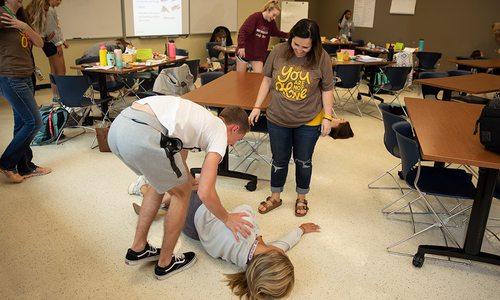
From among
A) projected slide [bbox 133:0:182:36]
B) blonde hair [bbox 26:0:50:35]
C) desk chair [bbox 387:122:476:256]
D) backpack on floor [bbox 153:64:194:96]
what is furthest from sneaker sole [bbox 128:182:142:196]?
projected slide [bbox 133:0:182:36]

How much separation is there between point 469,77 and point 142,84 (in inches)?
157

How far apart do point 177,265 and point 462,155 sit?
161 cm

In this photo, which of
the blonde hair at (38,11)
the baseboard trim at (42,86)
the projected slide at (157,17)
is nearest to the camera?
the blonde hair at (38,11)

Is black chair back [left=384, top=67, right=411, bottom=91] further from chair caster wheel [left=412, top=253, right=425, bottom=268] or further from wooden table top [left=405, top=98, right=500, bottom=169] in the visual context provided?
chair caster wheel [left=412, top=253, right=425, bottom=268]

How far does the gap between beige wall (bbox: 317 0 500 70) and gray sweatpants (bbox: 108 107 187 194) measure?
8297mm

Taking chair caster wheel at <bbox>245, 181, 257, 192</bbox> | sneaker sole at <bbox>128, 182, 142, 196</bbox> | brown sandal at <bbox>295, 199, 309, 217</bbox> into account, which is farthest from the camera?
chair caster wheel at <bbox>245, 181, 257, 192</bbox>

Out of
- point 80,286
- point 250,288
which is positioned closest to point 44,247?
point 80,286

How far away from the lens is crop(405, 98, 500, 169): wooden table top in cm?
193

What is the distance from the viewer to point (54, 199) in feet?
9.87

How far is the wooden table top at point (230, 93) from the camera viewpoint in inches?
116

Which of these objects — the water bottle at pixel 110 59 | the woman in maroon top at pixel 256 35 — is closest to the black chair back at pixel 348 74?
the woman in maroon top at pixel 256 35

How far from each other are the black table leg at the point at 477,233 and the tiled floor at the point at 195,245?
0.08m

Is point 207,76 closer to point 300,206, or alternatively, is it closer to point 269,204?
point 269,204

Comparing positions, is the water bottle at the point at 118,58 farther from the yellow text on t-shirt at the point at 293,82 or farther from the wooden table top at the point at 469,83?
the wooden table top at the point at 469,83
